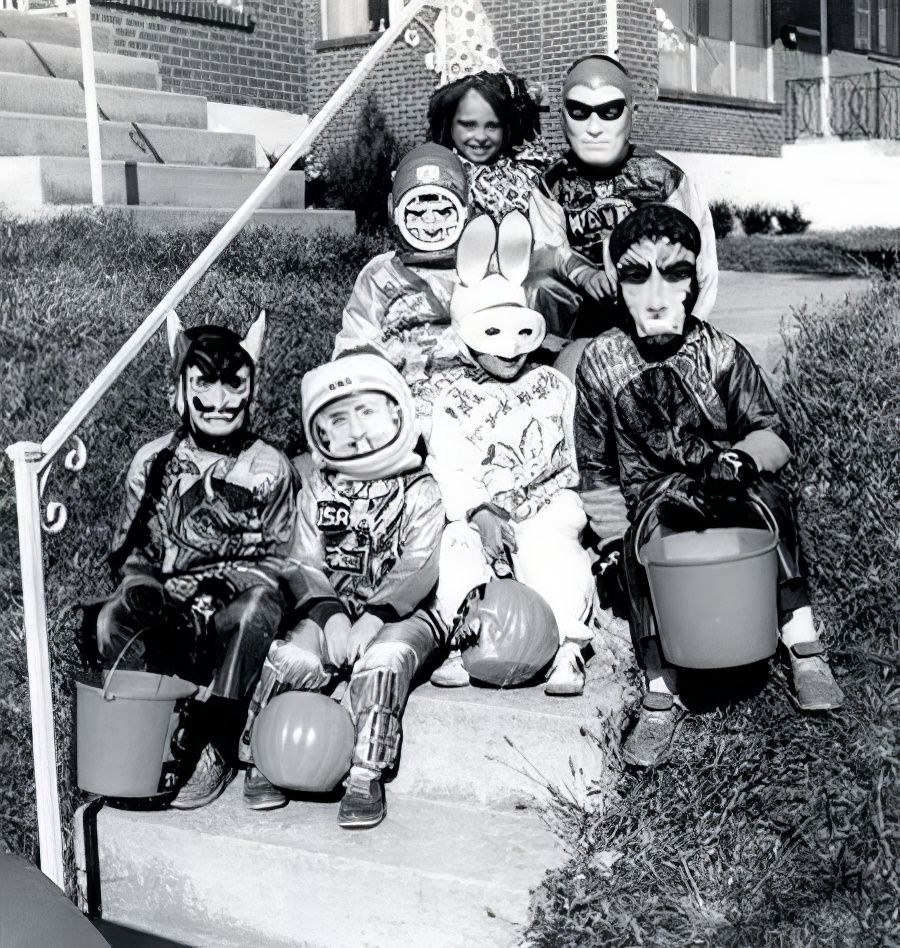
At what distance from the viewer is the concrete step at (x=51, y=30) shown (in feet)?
15.6

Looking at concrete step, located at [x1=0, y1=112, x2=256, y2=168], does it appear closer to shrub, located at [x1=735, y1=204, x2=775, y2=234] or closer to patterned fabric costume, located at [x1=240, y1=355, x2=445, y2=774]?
patterned fabric costume, located at [x1=240, y1=355, x2=445, y2=774]

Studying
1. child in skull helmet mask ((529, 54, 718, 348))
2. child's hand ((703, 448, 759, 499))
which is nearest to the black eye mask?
child in skull helmet mask ((529, 54, 718, 348))

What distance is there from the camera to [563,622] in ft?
12.8

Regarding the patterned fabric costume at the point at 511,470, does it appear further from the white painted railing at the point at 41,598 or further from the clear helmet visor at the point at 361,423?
the white painted railing at the point at 41,598

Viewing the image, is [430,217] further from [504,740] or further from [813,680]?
[813,680]

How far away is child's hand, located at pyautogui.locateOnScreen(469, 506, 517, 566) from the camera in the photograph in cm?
398

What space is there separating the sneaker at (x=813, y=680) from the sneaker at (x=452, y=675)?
38.9 inches

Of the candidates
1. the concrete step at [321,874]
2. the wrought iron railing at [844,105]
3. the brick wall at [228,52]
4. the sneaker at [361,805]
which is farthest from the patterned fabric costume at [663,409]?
the brick wall at [228,52]

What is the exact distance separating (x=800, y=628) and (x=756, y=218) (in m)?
2.35

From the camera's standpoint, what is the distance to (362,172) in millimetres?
5699

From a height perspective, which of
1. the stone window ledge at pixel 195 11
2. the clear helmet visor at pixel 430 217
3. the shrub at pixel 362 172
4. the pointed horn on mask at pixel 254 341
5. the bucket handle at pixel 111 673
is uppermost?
the stone window ledge at pixel 195 11

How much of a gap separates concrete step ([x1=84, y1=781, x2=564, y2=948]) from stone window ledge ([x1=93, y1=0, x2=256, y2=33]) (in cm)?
303

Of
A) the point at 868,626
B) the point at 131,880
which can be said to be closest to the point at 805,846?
the point at 868,626

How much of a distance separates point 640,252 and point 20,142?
2.37 m
